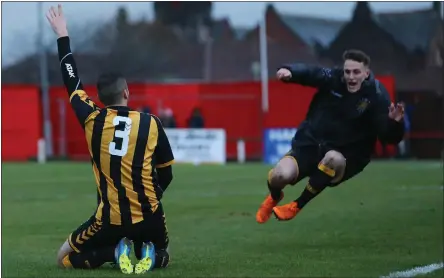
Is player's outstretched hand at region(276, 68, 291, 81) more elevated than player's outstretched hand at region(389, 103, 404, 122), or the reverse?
player's outstretched hand at region(276, 68, 291, 81)

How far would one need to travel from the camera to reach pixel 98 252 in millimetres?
8219

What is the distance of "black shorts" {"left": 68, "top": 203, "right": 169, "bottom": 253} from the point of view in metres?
7.97

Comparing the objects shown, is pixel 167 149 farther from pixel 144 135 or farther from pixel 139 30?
pixel 139 30

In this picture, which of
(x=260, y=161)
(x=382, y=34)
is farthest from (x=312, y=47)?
A: (x=260, y=161)

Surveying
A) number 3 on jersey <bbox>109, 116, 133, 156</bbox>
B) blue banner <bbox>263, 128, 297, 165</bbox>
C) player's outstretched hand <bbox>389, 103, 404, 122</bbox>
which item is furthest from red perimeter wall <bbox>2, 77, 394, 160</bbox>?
number 3 on jersey <bbox>109, 116, 133, 156</bbox>

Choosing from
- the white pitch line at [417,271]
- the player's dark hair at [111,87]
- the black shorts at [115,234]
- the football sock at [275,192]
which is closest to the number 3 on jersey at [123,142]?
the player's dark hair at [111,87]

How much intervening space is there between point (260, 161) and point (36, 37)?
417 inches

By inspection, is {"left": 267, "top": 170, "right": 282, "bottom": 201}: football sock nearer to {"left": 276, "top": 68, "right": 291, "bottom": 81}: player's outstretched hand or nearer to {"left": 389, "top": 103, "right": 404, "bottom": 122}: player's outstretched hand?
{"left": 276, "top": 68, "right": 291, "bottom": 81}: player's outstretched hand

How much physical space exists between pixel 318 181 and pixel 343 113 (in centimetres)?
77

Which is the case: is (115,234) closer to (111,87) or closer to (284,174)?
(111,87)

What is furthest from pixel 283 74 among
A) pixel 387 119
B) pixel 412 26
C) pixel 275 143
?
pixel 412 26

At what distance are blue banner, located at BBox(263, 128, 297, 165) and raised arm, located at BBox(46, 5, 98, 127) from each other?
20968 millimetres

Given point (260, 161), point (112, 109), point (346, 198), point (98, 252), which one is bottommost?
point (260, 161)

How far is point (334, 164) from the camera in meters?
9.44
